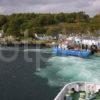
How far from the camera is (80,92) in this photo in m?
13.5

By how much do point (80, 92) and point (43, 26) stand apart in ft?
267

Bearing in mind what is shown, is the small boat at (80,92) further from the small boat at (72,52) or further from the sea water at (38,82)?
the small boat at (72,52)

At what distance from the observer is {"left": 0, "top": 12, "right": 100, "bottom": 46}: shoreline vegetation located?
7844 centimetres

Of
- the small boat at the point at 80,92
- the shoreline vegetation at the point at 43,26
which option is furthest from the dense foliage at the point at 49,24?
the small boat at the point at 80,92

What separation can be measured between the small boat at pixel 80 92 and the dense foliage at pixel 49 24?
63.2 m

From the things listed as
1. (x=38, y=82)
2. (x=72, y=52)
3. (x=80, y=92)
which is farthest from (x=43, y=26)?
(x=80, y=92)

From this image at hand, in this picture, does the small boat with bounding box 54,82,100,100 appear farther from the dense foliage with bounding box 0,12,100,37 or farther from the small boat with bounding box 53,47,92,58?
the dense foliage with bounding box 0,12,100,37

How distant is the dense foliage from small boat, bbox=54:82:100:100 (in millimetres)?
63233

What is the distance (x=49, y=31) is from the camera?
85.2 meters

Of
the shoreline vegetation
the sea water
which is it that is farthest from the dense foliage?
the sea water

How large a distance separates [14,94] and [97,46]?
3165 centimetres

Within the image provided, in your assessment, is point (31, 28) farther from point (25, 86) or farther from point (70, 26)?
point (25, 86)

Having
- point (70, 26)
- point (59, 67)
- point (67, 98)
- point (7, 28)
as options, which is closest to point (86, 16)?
point (70, 26)

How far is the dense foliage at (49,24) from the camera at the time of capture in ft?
270
